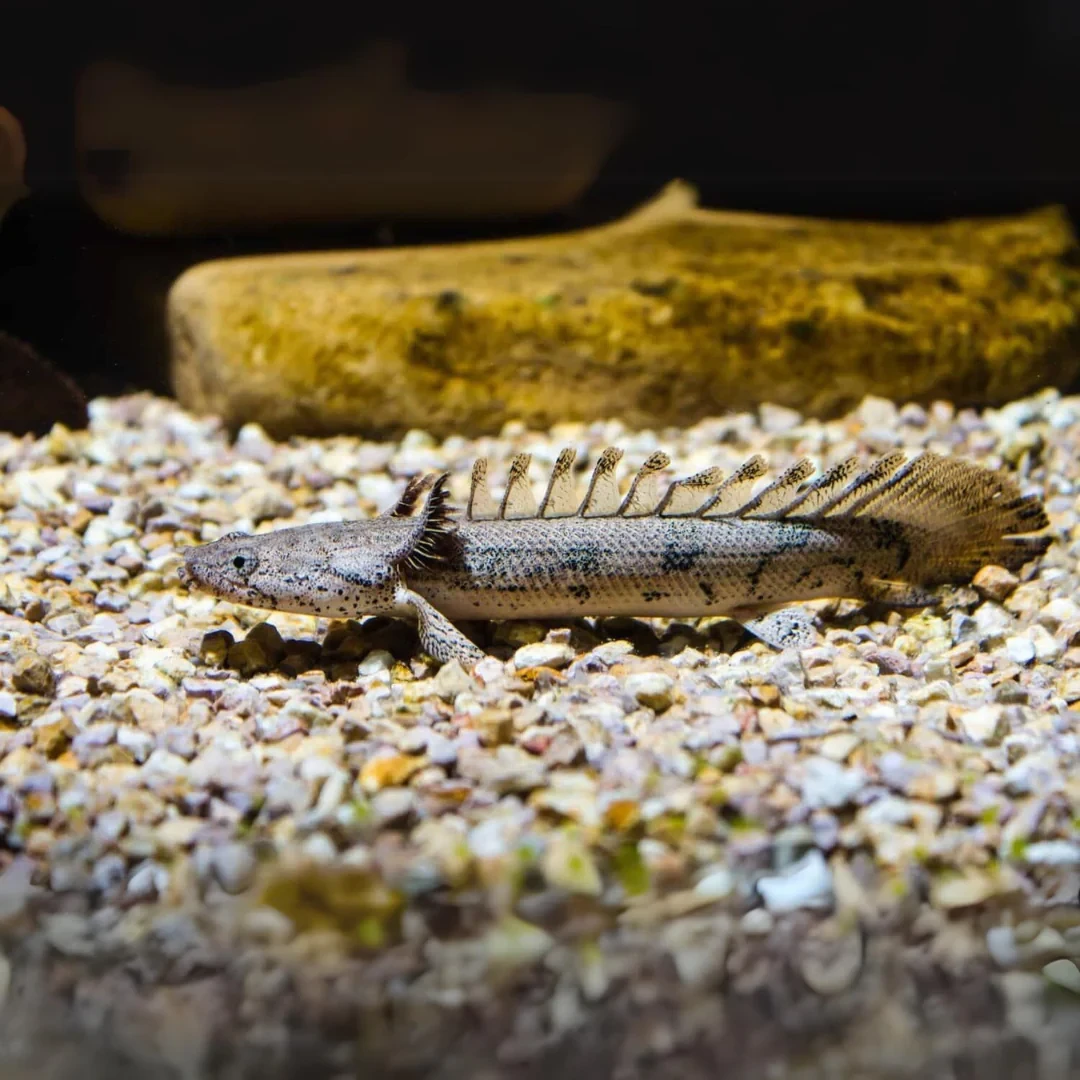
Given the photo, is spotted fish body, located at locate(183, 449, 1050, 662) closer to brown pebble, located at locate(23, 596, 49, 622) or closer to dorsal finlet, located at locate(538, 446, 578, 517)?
dorsal finlet, located at locate(538, 446, 578, 517)

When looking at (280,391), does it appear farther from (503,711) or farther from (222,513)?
(503,711)

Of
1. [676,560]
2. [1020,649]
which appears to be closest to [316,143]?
[676,560]

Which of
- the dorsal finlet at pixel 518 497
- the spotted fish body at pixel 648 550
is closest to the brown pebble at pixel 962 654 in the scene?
the spotted fish body at pixel 648 550

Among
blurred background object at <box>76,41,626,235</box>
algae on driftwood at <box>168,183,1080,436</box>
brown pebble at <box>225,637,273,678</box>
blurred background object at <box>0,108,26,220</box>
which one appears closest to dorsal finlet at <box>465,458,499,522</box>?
brown pebble at <box>225,637,273,678</box>

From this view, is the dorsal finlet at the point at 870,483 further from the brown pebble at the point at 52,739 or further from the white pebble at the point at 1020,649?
the brown pebble at the point at 52,739

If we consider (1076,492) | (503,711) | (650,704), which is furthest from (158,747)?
(1076,492)

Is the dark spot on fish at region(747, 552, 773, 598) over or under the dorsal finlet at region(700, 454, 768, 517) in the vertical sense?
under
